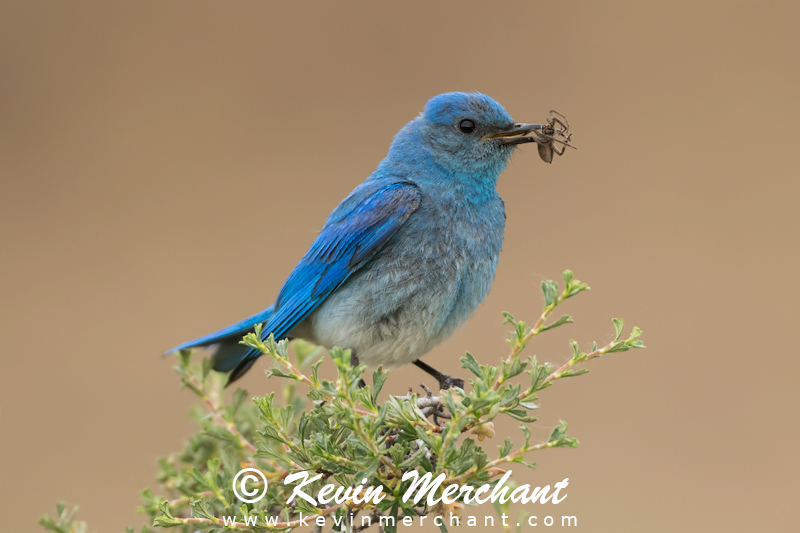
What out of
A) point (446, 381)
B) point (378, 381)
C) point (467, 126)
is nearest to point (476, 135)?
point (467, 126)

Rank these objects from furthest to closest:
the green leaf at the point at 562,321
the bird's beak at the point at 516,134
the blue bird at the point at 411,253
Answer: the bird's beak at the point at 516,134, the blue bird at the point at 411,253, the green leaf at the point at 562,321

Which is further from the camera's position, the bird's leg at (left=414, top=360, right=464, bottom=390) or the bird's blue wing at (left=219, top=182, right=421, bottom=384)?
the bird's leg at (left=414, top=360, right=464, bottom=390)

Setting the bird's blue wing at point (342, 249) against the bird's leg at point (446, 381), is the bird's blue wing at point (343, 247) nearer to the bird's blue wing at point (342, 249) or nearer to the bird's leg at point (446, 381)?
the bird's blue wing at point (342, 249)

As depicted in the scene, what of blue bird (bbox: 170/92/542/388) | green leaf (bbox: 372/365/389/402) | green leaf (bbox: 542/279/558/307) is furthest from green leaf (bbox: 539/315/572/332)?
blue bird (bbox: 170/92/542/388)

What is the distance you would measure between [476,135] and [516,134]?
0.40 feet

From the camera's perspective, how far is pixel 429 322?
1946 millimetres

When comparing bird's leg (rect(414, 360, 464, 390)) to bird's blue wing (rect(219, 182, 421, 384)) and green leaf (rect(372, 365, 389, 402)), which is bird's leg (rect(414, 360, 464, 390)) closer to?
bird's blue wing (rect(219, 182, 421, 384))

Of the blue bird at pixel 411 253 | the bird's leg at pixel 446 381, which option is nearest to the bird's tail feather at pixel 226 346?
the blue bird at pixel 411 253

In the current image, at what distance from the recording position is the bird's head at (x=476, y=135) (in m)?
2.13

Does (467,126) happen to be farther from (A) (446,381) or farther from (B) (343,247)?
(A) (446,381)

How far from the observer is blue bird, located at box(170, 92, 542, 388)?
1943mm

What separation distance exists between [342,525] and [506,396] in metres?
0.40

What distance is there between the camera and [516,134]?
2.12m

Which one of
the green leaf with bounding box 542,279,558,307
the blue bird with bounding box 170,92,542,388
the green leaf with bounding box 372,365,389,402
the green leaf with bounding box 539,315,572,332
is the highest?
the blue bird with bounding box 170,92,542,388
